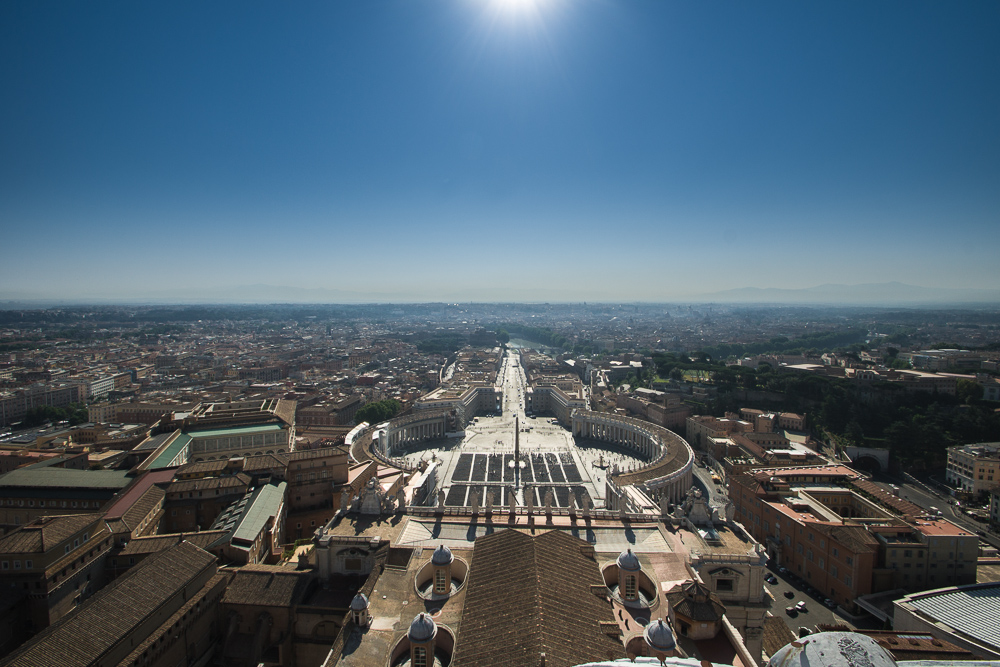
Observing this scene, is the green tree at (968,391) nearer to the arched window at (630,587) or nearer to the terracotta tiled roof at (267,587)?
the arched window at (630,587)

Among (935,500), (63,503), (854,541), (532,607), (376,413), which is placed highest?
(532,607)

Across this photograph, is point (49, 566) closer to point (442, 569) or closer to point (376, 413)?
point (442, 569)

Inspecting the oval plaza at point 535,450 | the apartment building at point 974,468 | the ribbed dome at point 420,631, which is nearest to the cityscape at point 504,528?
the ribbed dome at point 420,631

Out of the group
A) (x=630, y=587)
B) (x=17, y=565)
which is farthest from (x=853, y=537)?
(x=17, y=565)

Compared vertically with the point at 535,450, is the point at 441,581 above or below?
above

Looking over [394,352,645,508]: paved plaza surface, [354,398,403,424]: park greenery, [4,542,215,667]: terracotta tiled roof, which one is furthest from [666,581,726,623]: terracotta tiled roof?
[354,398,403,424]: park greenery

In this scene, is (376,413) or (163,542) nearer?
(163,542)
